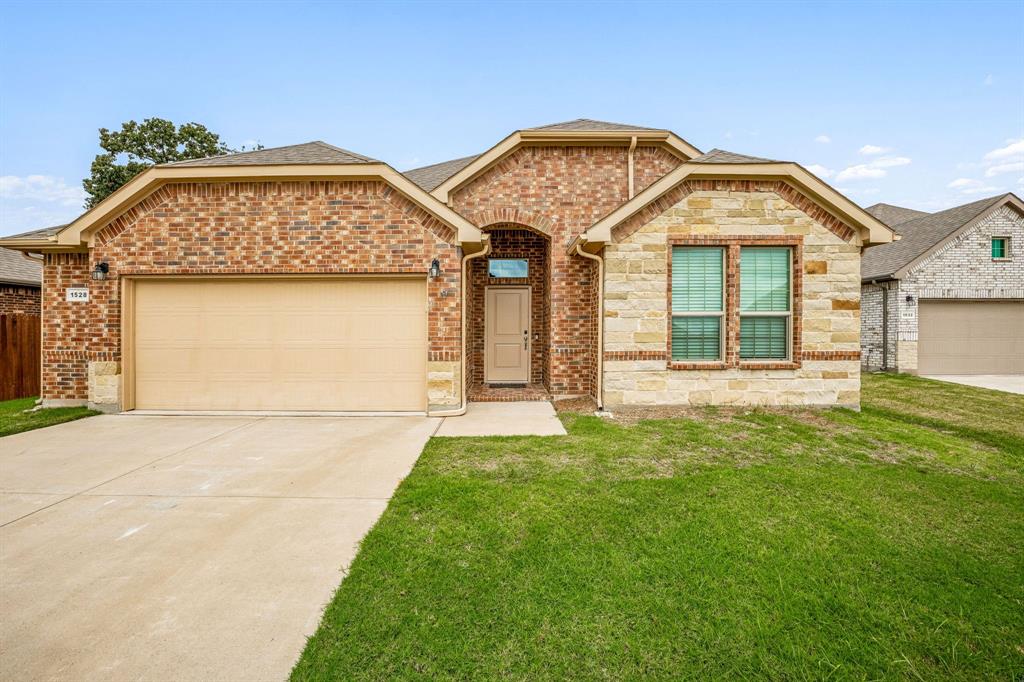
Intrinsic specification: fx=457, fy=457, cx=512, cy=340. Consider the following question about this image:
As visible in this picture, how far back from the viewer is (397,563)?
119 inches

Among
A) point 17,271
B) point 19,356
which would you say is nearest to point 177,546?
point 19,356

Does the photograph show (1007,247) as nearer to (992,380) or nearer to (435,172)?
(992,380)

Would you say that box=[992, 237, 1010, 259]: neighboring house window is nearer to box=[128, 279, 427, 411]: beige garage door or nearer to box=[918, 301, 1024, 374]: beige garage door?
box=[918, 301, 1024, 374]: beige garage door

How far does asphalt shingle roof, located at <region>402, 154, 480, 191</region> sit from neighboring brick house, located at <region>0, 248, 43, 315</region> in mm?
10302

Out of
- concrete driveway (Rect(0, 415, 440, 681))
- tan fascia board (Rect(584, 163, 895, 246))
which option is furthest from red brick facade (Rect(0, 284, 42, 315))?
tan fascia board (Rect(584, 163, 895, 246))

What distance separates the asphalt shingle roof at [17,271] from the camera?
1257 centimetres

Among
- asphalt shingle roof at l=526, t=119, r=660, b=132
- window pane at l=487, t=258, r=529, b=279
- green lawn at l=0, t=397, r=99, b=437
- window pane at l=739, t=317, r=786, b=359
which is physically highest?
asphalt shingle roof at l=526, t=119, r=660, b=132

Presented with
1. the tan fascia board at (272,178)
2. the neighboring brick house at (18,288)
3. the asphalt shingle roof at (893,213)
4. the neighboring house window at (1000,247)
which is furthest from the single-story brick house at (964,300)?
the neighboring brick house at (18,288)

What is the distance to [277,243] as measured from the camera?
7633 mm

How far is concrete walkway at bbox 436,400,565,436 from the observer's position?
21.5 ft

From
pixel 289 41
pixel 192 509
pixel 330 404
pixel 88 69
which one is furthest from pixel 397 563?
pixel 88 69

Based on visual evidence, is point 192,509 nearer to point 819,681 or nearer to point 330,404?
point 330,404

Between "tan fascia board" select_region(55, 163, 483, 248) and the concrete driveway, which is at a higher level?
"tan fascia board" select_region(55, 163, 483, 248)

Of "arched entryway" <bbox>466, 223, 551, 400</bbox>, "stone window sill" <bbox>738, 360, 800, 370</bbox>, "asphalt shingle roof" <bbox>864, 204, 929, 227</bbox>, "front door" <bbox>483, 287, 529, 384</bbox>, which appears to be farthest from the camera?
"asphalt shingle roof" <bbox>864, 204, 929, 227</bbox>
